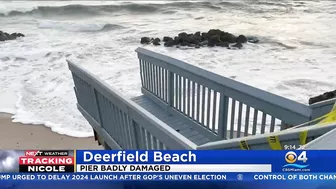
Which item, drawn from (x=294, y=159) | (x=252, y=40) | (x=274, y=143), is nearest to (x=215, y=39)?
(x=252, y=40)

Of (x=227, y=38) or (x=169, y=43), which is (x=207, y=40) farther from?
(x=169, y=43)

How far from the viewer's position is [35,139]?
8094 millimetres

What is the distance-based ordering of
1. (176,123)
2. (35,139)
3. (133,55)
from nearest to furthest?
(176,123) → (35,139) → (133,55)

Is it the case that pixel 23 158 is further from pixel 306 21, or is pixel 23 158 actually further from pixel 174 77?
pixel 306 21

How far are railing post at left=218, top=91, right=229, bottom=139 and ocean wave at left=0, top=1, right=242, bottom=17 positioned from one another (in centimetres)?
3148

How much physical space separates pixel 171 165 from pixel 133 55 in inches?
641

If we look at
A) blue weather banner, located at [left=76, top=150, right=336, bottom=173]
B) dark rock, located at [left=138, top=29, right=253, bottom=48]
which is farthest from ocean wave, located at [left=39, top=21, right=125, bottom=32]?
blue weather banner, located at [left=76, top=150, right=336, bottom=173]

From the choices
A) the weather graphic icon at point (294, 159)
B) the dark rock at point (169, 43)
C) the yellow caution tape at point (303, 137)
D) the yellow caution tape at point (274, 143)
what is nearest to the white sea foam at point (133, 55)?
the dark rock at point (169, 43)

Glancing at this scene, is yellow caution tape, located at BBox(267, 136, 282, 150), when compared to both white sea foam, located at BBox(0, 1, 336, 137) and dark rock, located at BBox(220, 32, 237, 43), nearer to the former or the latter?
white sea foam, located at BBox(0, 1, 336, 137)

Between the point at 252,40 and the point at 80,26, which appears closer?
the point at 252,40

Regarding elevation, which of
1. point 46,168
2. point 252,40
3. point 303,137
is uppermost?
point 46,168

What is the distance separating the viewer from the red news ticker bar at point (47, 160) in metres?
Result: 1.59

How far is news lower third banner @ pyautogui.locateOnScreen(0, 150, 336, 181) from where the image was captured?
152cm

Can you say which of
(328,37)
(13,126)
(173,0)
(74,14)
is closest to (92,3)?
(74,14)
